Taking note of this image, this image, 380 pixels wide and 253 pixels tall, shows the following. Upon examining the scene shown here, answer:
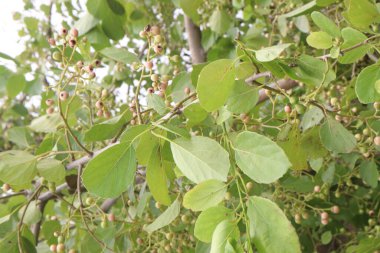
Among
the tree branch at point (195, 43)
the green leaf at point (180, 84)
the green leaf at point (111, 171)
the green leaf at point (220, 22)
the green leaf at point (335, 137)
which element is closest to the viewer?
the green leaf at point (111, 171)

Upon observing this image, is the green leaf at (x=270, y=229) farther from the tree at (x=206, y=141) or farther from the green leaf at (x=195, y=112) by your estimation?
the green leaf at (x=195, y=112)

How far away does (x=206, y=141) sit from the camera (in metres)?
0.56

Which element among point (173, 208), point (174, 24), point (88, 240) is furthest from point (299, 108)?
point (174, 24)

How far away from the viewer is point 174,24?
190 centimetres

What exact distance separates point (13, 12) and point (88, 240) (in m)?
1.39

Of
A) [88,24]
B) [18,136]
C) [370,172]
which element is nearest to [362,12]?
[370,172]

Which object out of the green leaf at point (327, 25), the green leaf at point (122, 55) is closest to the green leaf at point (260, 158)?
the green leaf at point (327, 25)

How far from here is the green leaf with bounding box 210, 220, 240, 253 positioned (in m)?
0.52

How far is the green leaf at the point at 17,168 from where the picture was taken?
76 centimetres

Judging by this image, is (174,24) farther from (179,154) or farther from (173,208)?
(179,154)

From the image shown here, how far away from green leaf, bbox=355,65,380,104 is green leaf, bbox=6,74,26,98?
0.96 m

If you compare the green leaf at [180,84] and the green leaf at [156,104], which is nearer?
the green leaf at [156,104]

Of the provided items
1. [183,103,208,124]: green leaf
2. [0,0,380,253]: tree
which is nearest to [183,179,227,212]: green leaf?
[0,0,380,253]: tree

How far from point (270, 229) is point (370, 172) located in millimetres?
673
